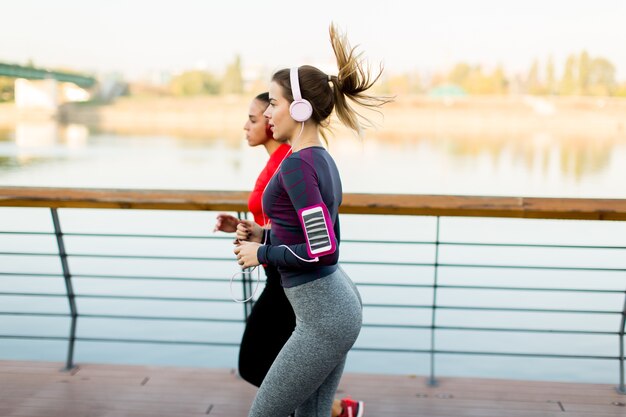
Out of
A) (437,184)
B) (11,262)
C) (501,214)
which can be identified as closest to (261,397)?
(501,214)

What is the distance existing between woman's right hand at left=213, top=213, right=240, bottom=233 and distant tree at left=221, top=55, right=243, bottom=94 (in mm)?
67344

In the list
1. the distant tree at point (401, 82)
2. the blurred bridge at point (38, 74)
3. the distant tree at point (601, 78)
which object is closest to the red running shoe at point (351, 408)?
the blurred bridge at point (38, 74)

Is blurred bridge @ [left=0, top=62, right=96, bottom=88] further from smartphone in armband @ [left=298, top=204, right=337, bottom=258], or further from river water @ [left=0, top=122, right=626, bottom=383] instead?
smartphone in armband @ [left=298, top=204, right=337, bottom=258]

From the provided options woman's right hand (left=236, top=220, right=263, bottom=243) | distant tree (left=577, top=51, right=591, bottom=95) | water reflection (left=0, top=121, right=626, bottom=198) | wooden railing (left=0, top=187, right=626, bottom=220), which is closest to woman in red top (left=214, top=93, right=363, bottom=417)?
woman's right hand (left=236, top=220, right=263, bottom=243)

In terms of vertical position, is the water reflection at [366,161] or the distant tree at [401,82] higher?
the distant tree at [401,82]

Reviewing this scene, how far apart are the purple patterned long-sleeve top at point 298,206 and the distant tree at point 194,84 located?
72.6 meters

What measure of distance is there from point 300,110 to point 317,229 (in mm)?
278

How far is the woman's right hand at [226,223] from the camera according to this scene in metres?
1.91

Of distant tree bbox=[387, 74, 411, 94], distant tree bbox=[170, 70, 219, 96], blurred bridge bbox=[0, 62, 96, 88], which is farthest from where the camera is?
distant tree bbox=[387, 74, 411, 94]

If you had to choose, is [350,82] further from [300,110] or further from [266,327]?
[266,327]

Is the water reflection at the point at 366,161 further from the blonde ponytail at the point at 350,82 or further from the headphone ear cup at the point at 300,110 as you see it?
the headphone ear cup at the point at 300,110

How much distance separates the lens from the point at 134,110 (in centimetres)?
5781

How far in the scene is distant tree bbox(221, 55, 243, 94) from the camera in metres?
68.4

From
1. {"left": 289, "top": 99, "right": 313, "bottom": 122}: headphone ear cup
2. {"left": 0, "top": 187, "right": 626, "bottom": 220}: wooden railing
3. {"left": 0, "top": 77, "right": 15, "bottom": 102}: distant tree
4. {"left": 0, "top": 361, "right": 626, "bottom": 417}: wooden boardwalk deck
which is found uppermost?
{"left": 0, "top": 77, "right": 15, "bottom": 102}: distant tree
